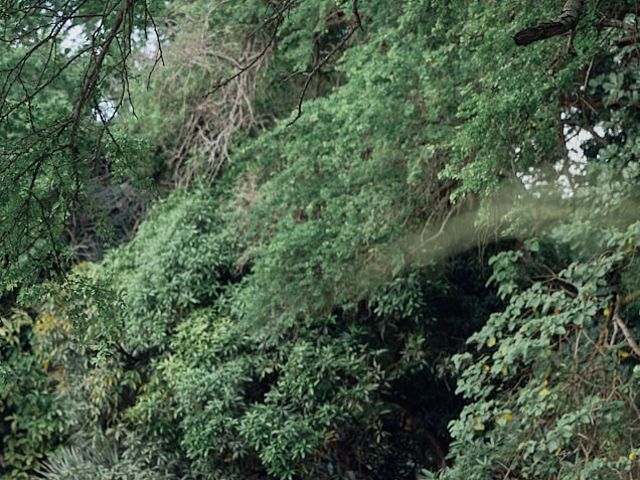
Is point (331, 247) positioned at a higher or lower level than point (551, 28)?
lower

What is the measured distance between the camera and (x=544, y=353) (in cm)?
727

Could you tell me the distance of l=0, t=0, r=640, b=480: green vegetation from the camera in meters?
6.78

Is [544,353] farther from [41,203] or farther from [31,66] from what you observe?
[31,66]

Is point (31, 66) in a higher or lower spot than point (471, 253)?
higher

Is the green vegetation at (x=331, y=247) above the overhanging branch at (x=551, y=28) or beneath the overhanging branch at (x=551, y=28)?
beneath

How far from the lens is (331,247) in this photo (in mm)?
9594

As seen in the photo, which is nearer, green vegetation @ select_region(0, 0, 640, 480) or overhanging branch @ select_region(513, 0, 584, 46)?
overhanging branch @ select_region(513, 0, 584, 46)

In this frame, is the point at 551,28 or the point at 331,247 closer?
the point at 551,28

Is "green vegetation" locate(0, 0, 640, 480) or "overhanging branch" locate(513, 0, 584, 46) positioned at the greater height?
"overhanging branch" locate(513, 0, 584, 46)

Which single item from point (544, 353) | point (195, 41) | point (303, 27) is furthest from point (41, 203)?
point (195, 41)

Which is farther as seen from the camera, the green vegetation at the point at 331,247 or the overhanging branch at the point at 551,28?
the green vegetation at the point at 331,247

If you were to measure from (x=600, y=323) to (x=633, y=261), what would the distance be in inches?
24.6

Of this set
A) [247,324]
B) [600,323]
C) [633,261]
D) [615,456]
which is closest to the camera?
[615,456]

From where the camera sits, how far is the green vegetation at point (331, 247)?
22.2 feet
